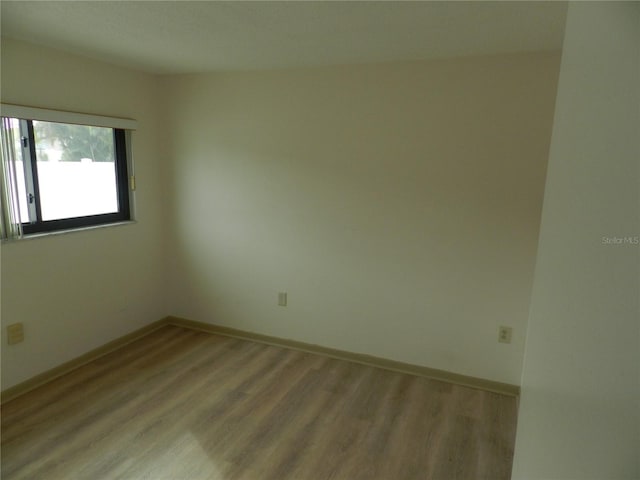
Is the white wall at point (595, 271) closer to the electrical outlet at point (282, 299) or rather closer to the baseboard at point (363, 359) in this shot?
the baseboard at point (363, 359)

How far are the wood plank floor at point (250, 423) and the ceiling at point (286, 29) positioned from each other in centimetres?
221

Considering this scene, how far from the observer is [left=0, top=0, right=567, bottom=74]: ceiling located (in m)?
1.77

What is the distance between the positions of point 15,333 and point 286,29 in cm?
246

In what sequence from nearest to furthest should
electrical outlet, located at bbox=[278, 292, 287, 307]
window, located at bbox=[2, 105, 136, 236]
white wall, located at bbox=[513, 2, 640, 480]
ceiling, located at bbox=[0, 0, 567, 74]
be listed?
white wall, located at bbox=[513, 2, 640, 480] → ceiling, located at bbox=[0, 0, 567, 74] → window, located at bbox=[2, 105, 136, 236] → electrical outlet, located at bbox=[278, 292, 287, 307]

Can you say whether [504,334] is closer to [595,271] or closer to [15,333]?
[595,271]

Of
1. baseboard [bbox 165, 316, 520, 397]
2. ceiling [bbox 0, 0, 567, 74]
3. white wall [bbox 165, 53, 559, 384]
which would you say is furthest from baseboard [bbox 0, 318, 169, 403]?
ceiling [bbox 0, 0, 567, 74]

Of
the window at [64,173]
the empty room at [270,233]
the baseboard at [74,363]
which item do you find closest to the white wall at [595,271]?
the empty room at [270,233]

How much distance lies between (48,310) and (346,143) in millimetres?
2369

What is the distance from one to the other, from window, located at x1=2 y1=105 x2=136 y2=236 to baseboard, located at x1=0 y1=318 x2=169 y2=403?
974 mm

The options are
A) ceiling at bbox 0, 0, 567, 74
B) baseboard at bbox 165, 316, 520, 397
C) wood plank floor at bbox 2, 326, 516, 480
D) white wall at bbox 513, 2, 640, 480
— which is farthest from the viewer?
baseboard at bbox 165, 316, 520, 397

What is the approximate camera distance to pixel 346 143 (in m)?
2.90

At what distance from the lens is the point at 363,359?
3105 mm

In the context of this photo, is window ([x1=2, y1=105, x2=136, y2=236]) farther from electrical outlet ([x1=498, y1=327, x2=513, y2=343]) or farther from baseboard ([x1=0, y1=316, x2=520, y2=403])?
electrical outlet ([x1=498, y1=327, x2=513, y2=343])

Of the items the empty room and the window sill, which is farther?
the window sill
